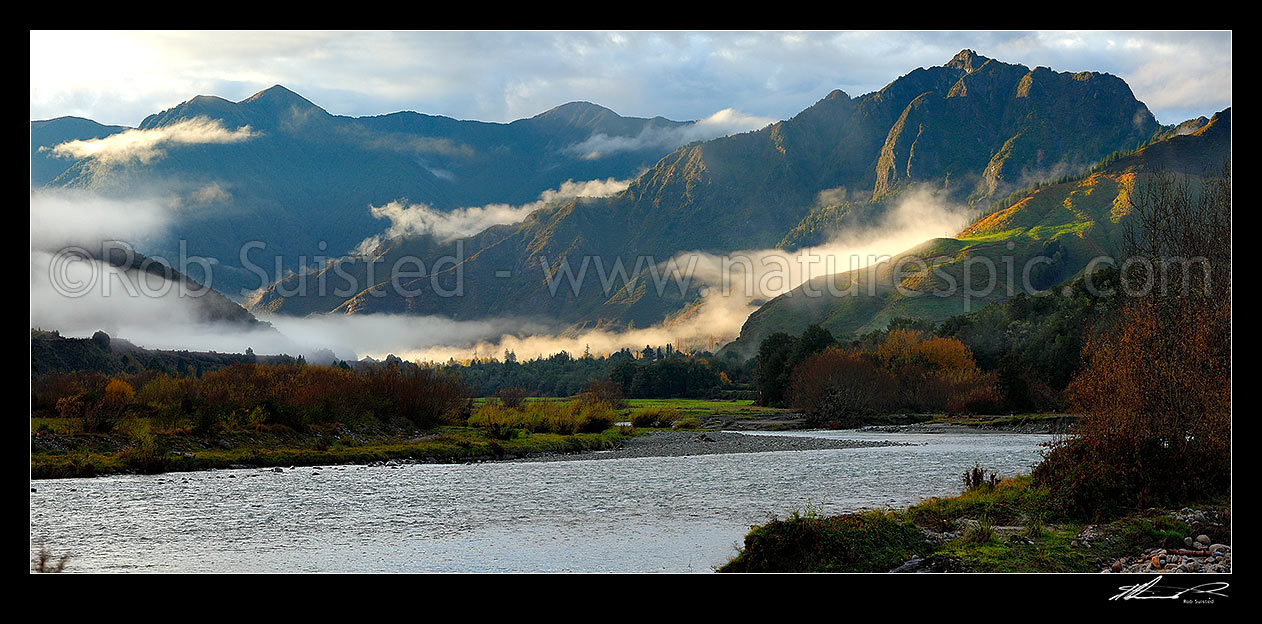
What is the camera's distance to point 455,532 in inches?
979

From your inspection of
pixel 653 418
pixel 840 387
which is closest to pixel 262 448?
pixel 653 418

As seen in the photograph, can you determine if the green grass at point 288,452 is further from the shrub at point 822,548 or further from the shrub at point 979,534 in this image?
the shrub at point 979,534

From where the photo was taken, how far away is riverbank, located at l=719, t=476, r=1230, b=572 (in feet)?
55.5

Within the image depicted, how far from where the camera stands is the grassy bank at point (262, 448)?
3925 cm

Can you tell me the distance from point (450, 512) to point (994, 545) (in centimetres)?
1612

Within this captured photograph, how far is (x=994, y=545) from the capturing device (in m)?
18.6

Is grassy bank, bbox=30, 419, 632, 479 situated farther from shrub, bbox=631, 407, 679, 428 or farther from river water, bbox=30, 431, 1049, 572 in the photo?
shrub, bbox=631, 407, 679, 428

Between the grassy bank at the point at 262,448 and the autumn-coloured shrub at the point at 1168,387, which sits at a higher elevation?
the autumn-coloured shrub at the point at 1168,387

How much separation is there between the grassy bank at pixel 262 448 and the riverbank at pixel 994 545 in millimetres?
29830

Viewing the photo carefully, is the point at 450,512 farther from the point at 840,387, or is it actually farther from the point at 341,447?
the point at 840,387
